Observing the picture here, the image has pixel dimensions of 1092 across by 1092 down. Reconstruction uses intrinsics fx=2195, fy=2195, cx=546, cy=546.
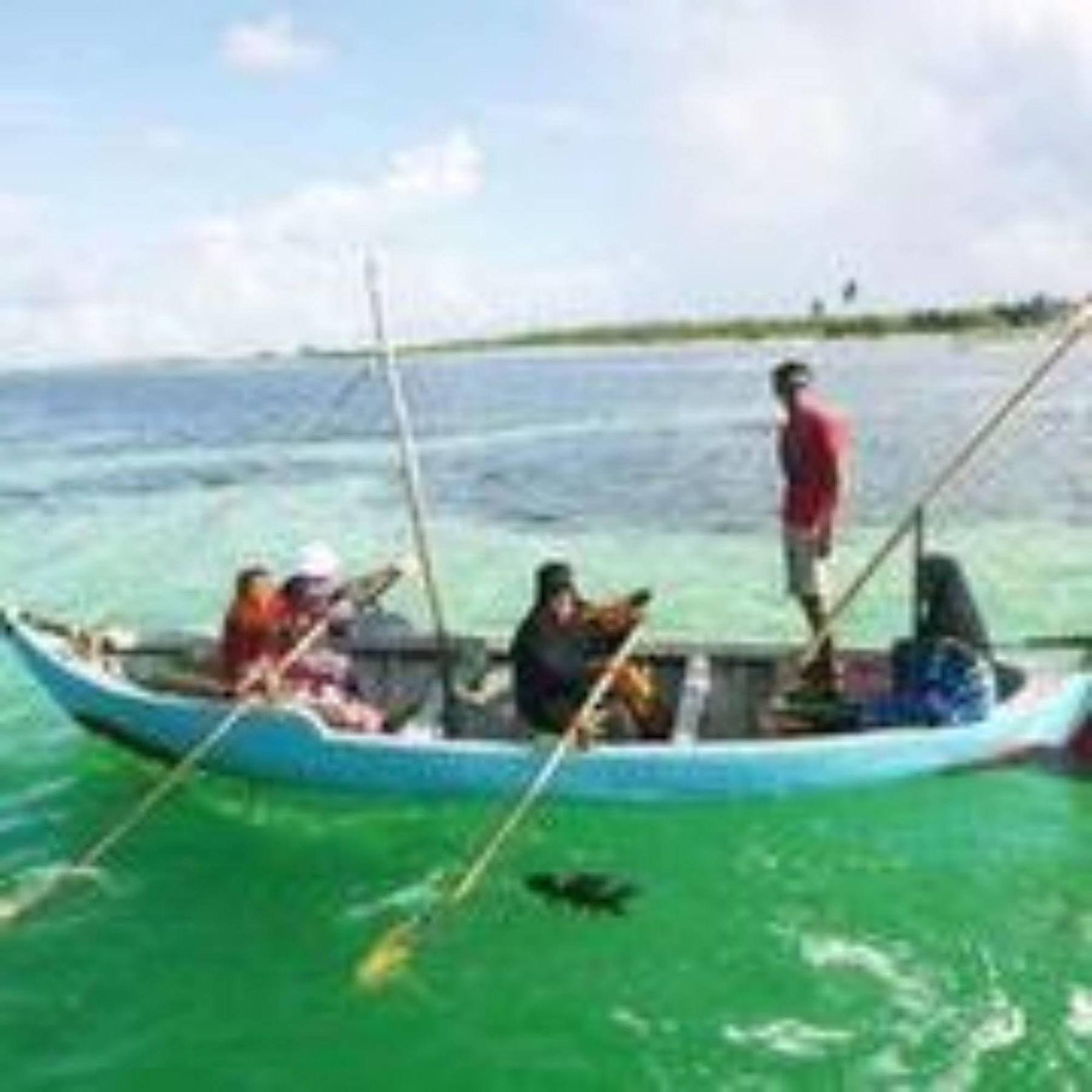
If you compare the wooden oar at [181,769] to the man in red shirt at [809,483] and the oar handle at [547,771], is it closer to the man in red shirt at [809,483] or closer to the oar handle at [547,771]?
the oar handle at [547,771]

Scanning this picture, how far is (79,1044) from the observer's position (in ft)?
37.9

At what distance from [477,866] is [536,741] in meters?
2.16

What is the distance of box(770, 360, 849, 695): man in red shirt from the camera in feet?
53.2

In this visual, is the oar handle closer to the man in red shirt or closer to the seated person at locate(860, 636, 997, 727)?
the seated person at locate(860, 636, 997, 727)

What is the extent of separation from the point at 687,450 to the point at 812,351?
320 feet

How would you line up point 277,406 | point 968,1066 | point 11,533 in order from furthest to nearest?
point 277,406 → point 11,533 → point 968,1066

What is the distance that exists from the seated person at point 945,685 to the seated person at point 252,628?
14.4ft

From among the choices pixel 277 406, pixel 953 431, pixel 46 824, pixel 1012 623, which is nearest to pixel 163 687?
pixel 46 824

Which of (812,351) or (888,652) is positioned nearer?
(888,652)

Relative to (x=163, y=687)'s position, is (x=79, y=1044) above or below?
below

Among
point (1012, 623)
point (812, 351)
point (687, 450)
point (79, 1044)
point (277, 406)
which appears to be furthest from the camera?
point (812, 351)

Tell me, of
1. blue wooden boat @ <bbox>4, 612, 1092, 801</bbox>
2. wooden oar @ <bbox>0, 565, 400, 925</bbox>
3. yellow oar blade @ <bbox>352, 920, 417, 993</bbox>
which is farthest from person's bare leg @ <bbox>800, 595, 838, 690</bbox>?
yellow oar blade @ <bbox>352, 920, 417, 993</bbox>

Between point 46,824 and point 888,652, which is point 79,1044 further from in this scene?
point 888,652

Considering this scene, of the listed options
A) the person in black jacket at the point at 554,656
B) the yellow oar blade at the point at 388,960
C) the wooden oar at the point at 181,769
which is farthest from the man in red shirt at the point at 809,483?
the yellow oar blade at the point at 388,960
